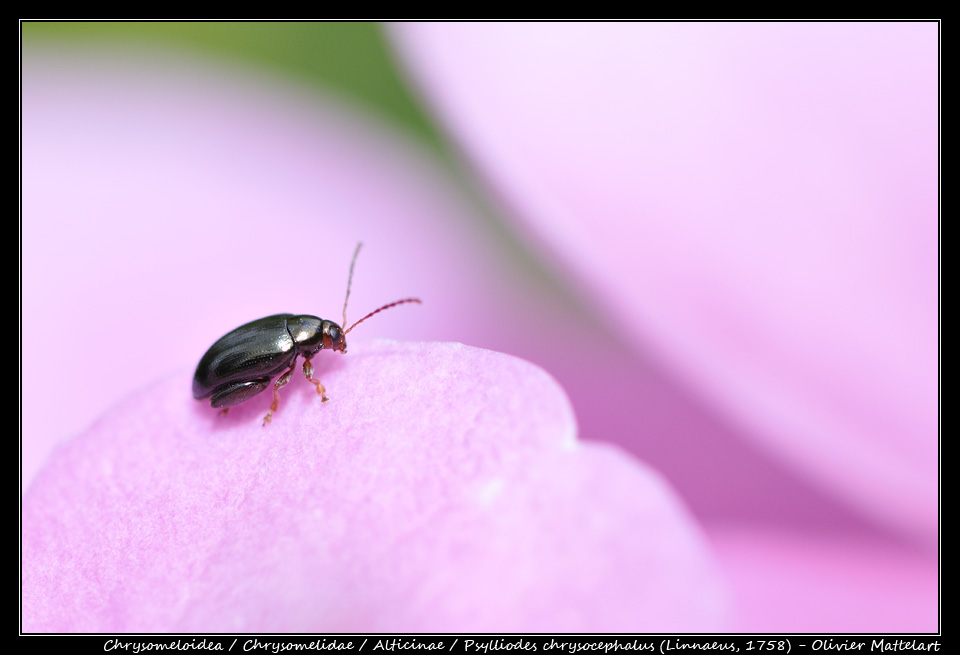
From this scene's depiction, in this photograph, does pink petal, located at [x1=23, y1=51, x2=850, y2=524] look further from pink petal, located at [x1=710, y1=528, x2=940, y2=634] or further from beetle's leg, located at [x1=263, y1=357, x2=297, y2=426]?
beetle's leg, located at [x1=263, y1=357, x2=297, y2=426]

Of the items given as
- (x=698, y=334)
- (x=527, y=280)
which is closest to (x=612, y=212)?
(x=698, y=334)

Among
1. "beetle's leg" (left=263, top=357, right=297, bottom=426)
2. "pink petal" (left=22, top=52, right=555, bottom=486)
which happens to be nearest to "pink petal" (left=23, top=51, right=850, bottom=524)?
"pink petal" (left=22, top=52, right=555, bottom=486)

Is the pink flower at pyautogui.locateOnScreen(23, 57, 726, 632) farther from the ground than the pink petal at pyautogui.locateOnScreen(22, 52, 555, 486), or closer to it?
closer to it

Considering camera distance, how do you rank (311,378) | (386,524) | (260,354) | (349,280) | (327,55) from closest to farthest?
(386,524)
(311,378)
(260,354)
(349,280)
(327,55)

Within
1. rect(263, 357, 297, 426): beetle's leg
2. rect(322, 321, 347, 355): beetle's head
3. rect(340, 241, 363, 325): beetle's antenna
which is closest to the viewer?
rect(263, 357, 297, 426): beetle's leg

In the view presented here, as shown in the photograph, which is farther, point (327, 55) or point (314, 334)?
point (327, 55)

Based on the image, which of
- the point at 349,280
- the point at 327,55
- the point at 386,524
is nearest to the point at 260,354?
the point at 349,280

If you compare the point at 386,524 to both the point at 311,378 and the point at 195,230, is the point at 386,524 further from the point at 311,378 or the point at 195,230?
the point at 195,230

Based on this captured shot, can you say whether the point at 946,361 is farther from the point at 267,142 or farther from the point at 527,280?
the point at 267,142
